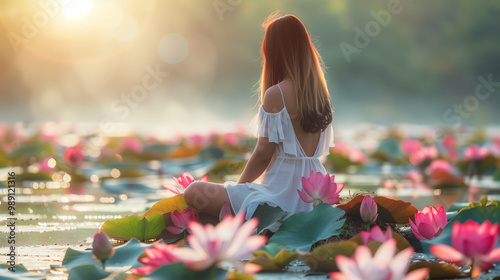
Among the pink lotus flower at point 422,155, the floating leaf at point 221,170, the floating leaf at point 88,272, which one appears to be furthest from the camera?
the pink lotus flower at point 422,155

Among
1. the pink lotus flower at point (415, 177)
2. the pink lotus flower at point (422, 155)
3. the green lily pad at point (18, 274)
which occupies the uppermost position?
the pink lotus flower at point (422, 155)

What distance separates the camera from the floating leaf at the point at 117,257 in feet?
3.87

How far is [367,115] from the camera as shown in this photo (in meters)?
11.6

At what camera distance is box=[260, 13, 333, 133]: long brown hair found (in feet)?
5.42

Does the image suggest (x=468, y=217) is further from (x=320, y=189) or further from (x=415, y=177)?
(x=415, y=177)

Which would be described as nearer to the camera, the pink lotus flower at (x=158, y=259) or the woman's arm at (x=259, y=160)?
the pink lotus flower at (x=158, y=259)

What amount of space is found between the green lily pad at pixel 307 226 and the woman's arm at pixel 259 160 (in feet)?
1.06

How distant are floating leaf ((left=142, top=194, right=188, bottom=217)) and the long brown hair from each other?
1.31ft

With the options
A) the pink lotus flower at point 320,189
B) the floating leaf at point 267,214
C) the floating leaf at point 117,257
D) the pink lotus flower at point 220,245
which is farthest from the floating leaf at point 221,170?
the pink lotus flower at point 220,245

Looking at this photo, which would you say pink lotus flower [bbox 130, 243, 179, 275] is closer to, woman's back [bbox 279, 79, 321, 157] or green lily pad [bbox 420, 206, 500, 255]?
green lily pad [bbox 420, 206, 500, 255]

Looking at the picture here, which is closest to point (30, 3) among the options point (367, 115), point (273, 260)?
point (367, 115)

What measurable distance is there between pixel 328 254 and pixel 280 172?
1.88ft

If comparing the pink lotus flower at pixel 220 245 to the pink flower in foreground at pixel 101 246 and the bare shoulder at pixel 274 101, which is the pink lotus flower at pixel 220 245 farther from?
the bare shoulder at pixel 274 101

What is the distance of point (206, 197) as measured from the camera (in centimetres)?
158
